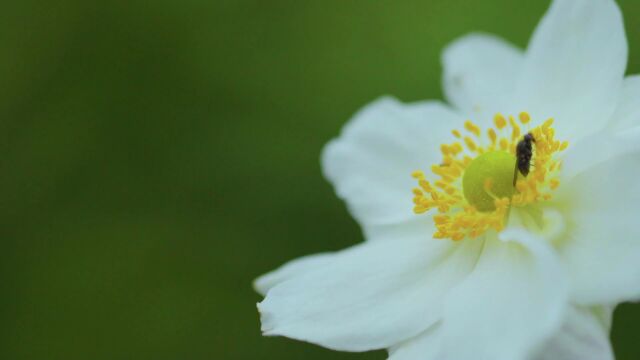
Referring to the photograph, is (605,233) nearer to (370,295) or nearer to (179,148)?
(370,295)

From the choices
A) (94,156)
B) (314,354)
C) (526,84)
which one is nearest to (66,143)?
(94,156)

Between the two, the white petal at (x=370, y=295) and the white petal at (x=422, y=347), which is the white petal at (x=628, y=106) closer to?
the white petal at (x=370, y=295)

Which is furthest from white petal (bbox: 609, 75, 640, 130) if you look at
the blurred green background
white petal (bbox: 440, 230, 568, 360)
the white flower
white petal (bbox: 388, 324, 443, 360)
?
the blurred green background

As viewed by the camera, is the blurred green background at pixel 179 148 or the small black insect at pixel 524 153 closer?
the small black insect at pixel 524 153

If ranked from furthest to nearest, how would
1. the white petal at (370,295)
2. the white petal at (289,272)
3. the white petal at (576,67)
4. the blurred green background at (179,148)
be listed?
the blurred green background at (179,148)
the white petal at (289,272)
the white petal at (576,67)
the white petal at (370,295)

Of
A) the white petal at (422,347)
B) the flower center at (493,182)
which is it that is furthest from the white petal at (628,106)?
the white petal at (422,347)

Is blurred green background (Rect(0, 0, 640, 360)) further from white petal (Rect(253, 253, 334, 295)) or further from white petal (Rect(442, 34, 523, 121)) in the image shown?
white petal (Rect(253, 253, 334, 295))

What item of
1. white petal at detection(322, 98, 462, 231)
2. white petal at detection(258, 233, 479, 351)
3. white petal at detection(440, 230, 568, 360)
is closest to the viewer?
white petal at detection(440, 230, 568, 360)
